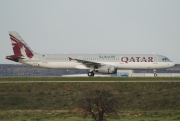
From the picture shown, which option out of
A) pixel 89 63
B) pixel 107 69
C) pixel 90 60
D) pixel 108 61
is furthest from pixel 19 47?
pixel 107 69

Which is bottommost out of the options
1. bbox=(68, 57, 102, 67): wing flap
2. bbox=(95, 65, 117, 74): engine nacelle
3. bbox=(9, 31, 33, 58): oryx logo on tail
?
bbox=(95, 65, 117, 74): engine nacelle

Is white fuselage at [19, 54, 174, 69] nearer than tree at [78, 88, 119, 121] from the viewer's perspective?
No

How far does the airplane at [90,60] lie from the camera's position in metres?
87.1

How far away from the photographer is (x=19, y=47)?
8981cm

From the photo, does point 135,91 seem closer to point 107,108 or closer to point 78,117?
point 78,117

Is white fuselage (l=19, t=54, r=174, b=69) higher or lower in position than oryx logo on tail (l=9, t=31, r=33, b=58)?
lower

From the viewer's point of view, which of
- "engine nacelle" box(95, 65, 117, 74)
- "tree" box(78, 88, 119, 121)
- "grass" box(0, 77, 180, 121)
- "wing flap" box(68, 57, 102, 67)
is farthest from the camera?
"wing flap" box(68, 57, 102, 67)

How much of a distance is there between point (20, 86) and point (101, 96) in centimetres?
2851

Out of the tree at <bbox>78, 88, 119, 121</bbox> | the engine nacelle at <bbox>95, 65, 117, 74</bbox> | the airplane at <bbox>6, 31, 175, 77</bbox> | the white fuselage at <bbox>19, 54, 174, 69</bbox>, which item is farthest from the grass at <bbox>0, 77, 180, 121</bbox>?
the white fuselage at <bbox>19, 54, 174, 69</bbox>

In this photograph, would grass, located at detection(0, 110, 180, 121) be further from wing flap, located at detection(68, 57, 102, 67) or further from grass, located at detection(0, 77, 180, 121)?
wing flap, located at detection(68, 57, 102, 67)

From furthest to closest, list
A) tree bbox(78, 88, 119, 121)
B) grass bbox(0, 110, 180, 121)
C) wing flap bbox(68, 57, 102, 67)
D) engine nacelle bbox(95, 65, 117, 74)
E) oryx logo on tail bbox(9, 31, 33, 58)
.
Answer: oryx logo on tail bbox(9, 31, 33, 58)
wing flap bbox(68, 57, 102, 67)
engine nacelle bbox(95, 65, 117, 74)
grass bbox(0, 110, 180, 121)
tree bbox(78, 88, 119, 121)

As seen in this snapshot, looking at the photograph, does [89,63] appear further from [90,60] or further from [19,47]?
[19,47]

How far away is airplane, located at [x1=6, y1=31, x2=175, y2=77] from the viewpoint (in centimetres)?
8706

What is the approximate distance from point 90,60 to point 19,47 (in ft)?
42.3
